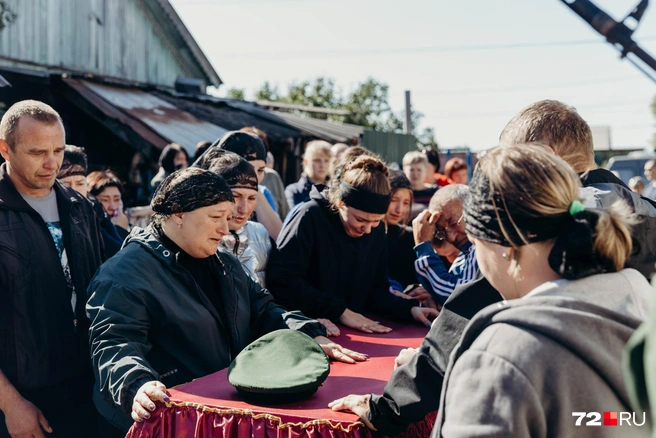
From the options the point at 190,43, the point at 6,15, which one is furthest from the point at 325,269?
the point at 190,43

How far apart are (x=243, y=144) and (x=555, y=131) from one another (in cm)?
206

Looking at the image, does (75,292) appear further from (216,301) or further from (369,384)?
(369,384)

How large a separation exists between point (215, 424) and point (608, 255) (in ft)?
4.10

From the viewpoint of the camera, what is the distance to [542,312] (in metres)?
1.38

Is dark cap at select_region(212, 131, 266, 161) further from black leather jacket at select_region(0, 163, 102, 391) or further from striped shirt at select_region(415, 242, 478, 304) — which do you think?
striped shirt at select_region(415, 242, 478, 304)

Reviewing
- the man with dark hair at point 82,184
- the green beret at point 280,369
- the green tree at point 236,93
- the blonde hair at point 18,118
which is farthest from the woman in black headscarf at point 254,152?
the green tree at point 236,93

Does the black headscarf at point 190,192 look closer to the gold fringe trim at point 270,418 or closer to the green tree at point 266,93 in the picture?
the gold fringe trim at point 270,418

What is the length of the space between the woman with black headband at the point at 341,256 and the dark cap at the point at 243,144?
1.97 ft

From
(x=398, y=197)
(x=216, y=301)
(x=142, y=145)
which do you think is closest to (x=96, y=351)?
(x=216, y=301)

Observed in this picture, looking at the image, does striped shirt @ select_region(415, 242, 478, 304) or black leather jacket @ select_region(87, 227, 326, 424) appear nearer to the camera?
black leather jacket @ select_region(87, 227, 326, 424)

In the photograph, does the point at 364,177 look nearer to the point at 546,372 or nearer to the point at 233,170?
the point at 233,170

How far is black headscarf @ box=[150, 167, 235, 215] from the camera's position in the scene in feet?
8.36

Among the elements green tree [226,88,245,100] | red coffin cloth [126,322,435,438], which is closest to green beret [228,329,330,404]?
red coffin cloth [126,322,435,438]

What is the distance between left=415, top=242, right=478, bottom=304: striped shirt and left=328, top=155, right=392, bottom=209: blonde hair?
14.6 inches
